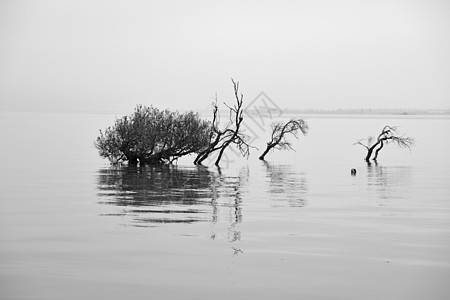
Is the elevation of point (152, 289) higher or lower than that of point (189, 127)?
lower

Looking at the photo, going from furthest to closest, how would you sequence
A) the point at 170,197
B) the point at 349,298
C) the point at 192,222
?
the point at 170,197
the point at 192,222
the point at 349,298

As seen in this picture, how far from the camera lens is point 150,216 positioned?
30.6 metres

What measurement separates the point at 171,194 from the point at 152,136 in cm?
2820

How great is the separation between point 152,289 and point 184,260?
3.68 m

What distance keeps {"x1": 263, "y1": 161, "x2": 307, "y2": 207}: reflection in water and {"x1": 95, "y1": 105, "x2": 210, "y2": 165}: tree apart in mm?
10209

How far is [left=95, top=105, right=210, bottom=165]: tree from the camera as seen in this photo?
68.3 metres

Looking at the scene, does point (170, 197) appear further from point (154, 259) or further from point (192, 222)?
point (154, 259)

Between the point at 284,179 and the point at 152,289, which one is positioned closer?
the point at 152,289

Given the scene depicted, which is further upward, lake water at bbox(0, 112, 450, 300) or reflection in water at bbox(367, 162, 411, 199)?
reflection in water at bbox(367, 162, 411, 199)

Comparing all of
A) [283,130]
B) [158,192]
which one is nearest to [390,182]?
[158,192]

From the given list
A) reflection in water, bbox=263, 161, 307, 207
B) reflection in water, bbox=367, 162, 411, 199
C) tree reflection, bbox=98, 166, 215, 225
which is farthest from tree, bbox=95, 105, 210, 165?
reflection in water, bbox=367, 162, 411, 199

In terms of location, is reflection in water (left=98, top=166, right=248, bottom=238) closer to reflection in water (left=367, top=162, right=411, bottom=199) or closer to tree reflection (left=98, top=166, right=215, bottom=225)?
tree reflection (left=98, top=166, right=215, bottom=225)

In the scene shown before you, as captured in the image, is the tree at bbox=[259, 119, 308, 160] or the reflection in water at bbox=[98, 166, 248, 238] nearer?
the reflection in water at bbox=[98, 166, 248, 238]

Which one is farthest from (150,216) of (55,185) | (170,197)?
(55,185)
